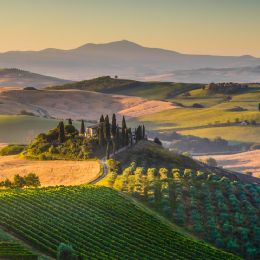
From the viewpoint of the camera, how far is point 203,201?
99625 mm

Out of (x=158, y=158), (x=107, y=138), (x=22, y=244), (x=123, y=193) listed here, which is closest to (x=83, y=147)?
(x=107, y=138)

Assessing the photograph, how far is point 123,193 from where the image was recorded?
96688 mm

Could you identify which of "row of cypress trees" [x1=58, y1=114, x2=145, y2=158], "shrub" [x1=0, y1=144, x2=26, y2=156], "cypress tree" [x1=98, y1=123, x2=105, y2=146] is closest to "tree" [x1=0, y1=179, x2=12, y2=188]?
"row of cypress trees" [x1=58, y1=114, x2=145, y2=158]

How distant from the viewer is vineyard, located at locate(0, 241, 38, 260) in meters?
58.0

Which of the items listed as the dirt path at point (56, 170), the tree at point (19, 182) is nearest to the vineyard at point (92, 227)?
the tree at point (19, 182)

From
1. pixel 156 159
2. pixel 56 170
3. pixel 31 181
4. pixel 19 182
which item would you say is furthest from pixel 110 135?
pixel 19 182

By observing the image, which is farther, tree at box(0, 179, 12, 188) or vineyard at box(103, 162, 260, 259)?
tree at box(0, 179, 12, 188)

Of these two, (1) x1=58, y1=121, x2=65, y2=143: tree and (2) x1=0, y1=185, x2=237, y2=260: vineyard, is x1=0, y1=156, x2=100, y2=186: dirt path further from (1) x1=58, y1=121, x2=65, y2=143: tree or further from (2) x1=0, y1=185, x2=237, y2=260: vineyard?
(2) x1=0, y1=185, x2=237, y2=260: vineyard

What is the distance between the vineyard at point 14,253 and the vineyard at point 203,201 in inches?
1265

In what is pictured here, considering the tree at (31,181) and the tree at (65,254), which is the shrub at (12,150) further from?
the tree at (65,254)

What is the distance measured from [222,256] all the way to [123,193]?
2505cm

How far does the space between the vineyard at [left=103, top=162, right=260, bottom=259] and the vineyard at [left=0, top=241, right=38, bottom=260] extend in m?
32.1

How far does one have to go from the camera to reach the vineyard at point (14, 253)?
190 feet

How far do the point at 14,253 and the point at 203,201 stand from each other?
46.3m
